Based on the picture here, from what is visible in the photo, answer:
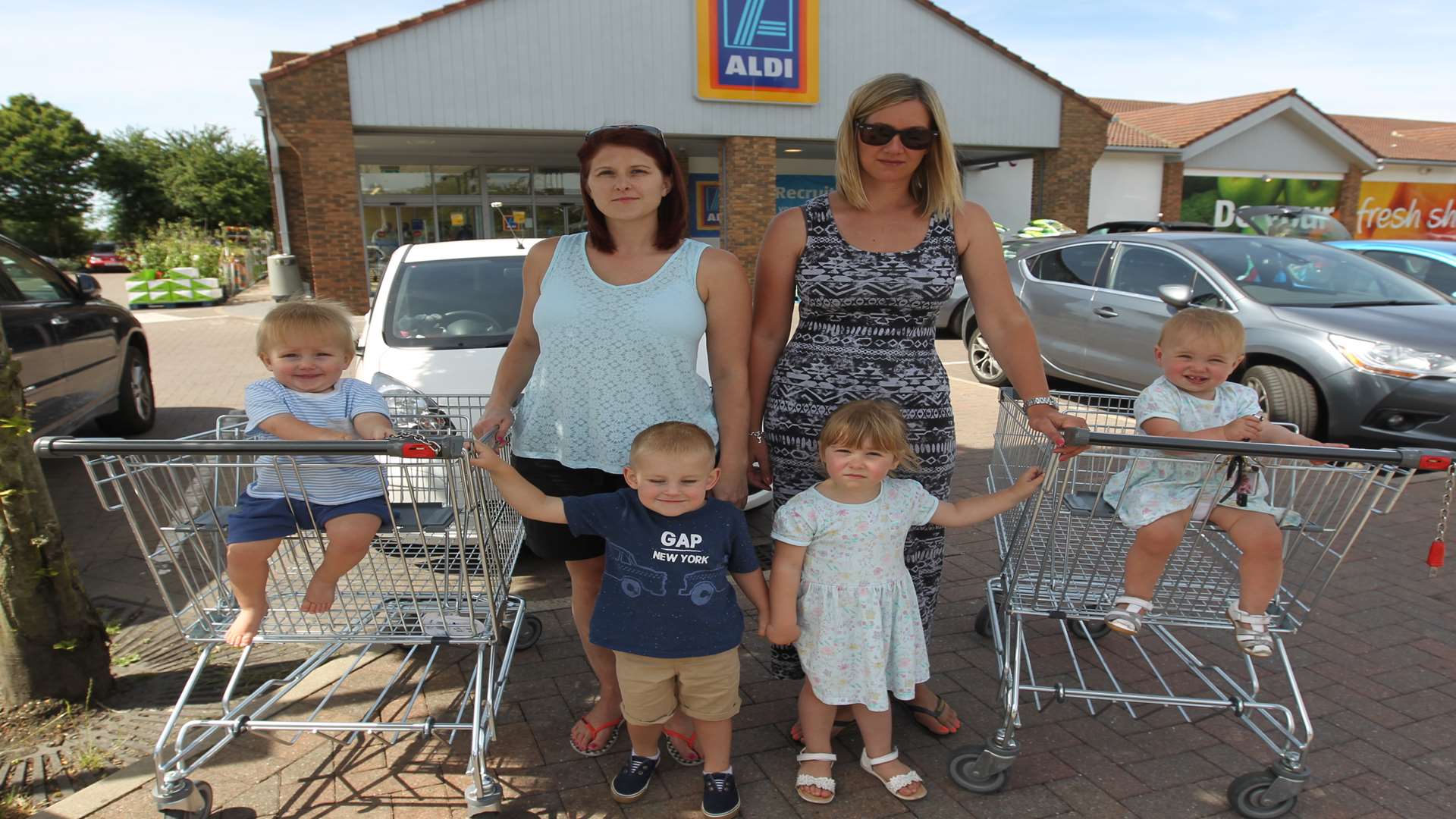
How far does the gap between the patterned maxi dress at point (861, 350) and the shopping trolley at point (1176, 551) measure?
33 centimetres

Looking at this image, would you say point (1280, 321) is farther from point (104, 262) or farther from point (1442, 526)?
point (104, 262)

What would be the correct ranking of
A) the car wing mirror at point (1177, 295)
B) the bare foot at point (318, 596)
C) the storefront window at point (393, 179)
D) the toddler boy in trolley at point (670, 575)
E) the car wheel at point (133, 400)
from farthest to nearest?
1. the storefront window at point (393, 179)
2. the car wheel at point (133, 400)
3. the car wing mirror at point (1177, 295)
4. the bare foot at point (318, 596)
5. the toddler boy in trolley at point (670, 575)

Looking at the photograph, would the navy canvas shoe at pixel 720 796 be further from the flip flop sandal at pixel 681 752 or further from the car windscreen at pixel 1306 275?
the car windscreen at pixel 1306 275

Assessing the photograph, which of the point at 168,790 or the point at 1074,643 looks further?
the point at 1074,643

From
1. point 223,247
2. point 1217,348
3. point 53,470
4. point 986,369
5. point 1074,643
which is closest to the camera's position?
point 1217,348

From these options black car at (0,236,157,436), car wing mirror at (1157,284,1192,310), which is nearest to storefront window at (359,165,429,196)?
black car at (0,236,157,436)

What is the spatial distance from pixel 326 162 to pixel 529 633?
47.9 feet

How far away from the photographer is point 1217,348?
2.68 meters

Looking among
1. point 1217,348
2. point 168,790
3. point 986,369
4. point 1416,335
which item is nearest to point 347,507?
point 168,790

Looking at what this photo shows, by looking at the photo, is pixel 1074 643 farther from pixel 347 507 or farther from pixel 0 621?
pixel 0 621

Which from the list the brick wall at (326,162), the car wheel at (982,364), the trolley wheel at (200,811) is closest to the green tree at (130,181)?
the brick wall at (326,162)

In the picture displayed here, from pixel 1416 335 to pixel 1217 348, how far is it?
14.8 ft

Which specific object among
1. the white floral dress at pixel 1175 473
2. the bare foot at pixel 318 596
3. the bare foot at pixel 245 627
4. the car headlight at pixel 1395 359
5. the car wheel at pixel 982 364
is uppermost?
the white floral dress at pixel 1175 473

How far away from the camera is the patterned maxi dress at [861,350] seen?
2650 millimetres
